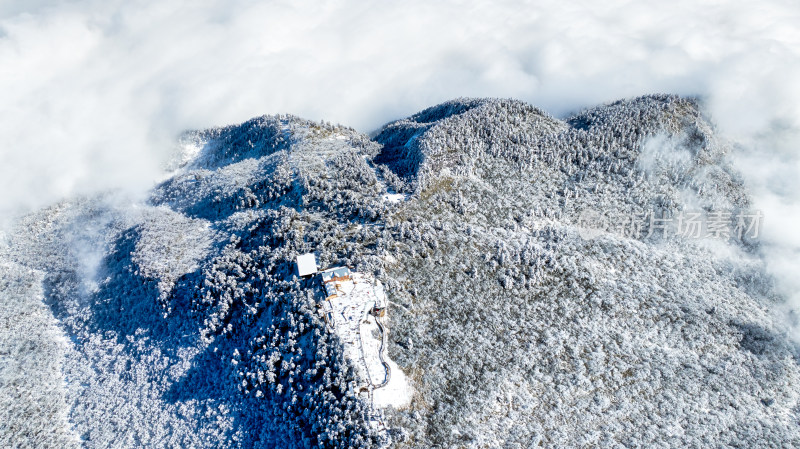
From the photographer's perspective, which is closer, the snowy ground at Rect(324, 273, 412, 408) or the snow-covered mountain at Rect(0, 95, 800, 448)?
the snowy ground at Rect(324, 273, 412, 408)

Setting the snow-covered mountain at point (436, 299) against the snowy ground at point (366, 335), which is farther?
the snow-covered mountain at point (436, 299)

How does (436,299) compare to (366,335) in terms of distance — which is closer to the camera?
(366,335)

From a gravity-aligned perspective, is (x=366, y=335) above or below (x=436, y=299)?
below

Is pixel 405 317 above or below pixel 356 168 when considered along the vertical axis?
below

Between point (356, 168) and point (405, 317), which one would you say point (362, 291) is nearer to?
point (405, 317)

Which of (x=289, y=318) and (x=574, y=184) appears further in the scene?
(x=574, y=184)

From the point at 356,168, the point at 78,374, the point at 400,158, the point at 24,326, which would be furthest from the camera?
the point at 400,158

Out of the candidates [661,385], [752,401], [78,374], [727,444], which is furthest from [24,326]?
[752,401]

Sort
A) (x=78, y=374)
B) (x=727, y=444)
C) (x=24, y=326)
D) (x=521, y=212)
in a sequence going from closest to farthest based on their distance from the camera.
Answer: (x=727, y=444)
(x=78, y=374)
(x=24, y=326)
(x=521, y=212)
